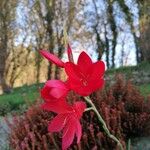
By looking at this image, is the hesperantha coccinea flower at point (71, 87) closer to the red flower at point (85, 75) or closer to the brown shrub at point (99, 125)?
the red flower at point (85, 75)

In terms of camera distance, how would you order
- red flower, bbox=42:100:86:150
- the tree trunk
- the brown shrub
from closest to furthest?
red flower, bbox=42:100:86:150, the brown shrub, the tree trunk

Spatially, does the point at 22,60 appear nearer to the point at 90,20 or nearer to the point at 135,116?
the point at 90,20

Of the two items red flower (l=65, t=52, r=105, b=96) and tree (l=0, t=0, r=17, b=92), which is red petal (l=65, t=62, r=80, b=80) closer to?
red flower (l=65, t=52, r=105, b=96)

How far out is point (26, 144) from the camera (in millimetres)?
5707

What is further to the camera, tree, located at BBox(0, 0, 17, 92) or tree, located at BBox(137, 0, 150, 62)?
tree, located at BBox(0, 0, 17, 92)

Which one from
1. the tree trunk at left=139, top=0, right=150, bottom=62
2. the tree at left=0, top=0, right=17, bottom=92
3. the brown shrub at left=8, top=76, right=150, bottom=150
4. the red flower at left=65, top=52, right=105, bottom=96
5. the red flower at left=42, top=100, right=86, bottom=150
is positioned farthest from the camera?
the tree at left=0, top=0, right=17, bottom=92

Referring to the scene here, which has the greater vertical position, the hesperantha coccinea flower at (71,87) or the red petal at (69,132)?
the hesperantha coccinea flower at (71,87)

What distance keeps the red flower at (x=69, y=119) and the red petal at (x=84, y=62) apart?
118mm

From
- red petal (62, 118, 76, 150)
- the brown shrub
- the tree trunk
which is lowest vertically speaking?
the brown shrub

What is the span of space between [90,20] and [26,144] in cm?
3613

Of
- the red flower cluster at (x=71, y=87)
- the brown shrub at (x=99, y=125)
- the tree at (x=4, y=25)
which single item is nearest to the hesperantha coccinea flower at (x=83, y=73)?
the red flower cluster at (x=71, y=87)

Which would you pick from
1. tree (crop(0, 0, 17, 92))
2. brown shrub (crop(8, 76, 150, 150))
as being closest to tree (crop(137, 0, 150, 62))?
tree (crop(0, 0, 17, 92))

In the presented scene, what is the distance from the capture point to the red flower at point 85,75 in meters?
1.74

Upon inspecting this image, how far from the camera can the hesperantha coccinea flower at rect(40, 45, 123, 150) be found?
175 centimetres
